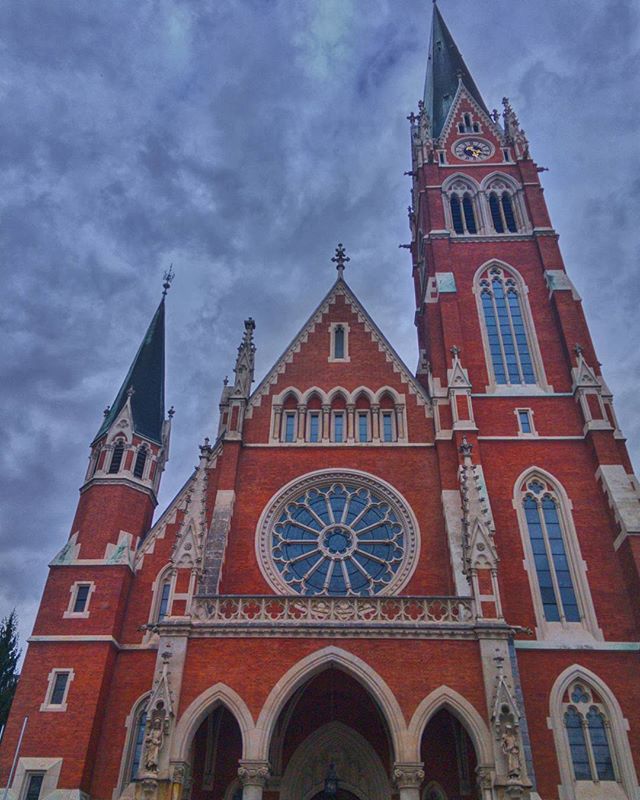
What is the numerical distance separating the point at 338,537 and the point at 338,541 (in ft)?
0.49

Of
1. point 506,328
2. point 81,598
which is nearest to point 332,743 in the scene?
point 81,598

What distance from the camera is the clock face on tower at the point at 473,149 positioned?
34.3 m

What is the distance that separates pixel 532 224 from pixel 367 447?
1409 cm

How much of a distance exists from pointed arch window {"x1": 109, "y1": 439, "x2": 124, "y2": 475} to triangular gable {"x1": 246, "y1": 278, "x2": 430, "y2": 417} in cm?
491

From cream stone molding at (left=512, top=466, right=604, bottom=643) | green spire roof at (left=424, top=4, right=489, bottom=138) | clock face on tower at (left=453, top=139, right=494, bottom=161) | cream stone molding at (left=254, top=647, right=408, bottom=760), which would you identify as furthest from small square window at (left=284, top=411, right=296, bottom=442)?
green spire roof at (left=424, top=4, right=489, bottom=138)

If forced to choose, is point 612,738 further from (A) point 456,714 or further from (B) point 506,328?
(B) point 506,328

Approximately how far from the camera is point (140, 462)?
25.1 metres

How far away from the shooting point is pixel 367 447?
78.5 ft

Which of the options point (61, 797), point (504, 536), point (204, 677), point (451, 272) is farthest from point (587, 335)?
point (61, 797)

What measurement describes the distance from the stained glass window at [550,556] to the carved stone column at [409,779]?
283 inches

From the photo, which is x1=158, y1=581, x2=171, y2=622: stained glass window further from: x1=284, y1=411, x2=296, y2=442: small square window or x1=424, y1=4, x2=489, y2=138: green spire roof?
x1=424, y1=4, x2=489, y2=138: green spire roof

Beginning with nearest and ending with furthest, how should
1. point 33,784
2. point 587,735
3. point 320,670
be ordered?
1. point 320,670
2. point 33,784
3. point 587,735

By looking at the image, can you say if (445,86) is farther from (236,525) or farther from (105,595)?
(105,595)

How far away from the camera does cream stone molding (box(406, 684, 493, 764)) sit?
51.1 ft
